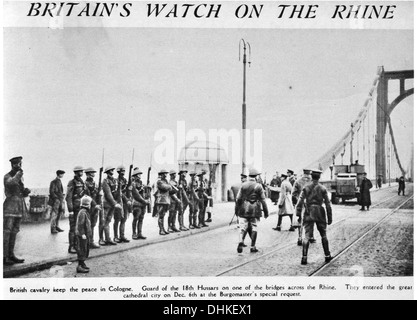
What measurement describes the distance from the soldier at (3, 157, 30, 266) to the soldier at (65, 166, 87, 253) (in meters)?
0.62

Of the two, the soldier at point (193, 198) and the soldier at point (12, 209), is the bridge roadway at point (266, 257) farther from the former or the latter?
the soldier at point (193, 198)

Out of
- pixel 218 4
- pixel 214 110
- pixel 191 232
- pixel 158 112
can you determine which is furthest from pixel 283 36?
pixel 191 232

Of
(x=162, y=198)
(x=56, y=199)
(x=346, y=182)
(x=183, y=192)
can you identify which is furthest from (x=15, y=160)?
(x=346, y=182)

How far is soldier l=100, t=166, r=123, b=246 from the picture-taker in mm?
6402

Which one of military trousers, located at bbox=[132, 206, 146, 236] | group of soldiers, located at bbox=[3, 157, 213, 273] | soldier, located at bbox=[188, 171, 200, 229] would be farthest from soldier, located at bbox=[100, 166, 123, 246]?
soldier, located at bbox=[188, 171, 200, 229]

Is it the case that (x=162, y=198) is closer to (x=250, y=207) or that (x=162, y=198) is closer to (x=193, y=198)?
(x=193, y=198)

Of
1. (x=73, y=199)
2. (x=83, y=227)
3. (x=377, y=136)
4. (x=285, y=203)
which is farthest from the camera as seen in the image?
(x=377, y=136)

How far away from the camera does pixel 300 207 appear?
602 centimetres

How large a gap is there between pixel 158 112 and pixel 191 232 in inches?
79.2

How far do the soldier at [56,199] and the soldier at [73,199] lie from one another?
1.41 feet

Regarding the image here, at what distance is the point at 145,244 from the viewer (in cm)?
652

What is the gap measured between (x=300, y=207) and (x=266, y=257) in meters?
0.83

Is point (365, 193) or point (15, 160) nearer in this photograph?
point (15, 160)

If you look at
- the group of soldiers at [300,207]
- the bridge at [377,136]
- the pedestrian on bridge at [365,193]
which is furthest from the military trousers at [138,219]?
the pedestrian on bridge at [365,193]
